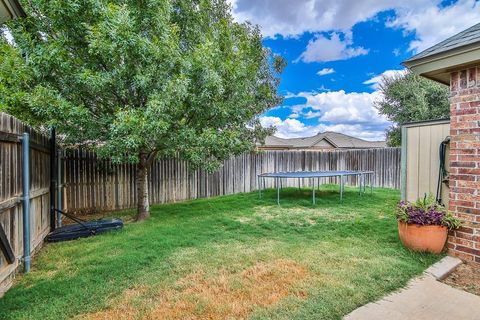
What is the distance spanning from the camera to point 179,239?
14.5ft

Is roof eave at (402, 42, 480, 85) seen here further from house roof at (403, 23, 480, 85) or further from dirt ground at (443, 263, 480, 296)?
dirt ground at (443, 263, 480, 296)

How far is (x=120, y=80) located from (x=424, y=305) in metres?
5.41

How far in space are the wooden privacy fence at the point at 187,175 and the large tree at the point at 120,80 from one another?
1207 mm

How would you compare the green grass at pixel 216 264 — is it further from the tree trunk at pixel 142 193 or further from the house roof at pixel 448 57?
the house roof at pixel 448 57

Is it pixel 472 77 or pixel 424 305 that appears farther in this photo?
pixel 472 77

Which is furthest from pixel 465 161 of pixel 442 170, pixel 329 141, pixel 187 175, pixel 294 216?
pixel 329 141

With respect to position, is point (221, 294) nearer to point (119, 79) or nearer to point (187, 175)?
point (119, 79)

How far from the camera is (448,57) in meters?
3.25

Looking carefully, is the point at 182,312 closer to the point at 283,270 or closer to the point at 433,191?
the point at 283,270

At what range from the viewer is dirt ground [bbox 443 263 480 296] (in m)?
2.68

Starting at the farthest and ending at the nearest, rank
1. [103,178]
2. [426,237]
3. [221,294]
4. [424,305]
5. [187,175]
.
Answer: [187,175] → [103,178] → [426,237] → [221,294] → [424,305]

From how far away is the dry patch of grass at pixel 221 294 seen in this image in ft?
7.34

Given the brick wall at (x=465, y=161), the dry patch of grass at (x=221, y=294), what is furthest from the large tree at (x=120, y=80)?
the brick wall at (x=465, y=161)

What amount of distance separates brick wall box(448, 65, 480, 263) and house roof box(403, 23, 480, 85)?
18 cm
